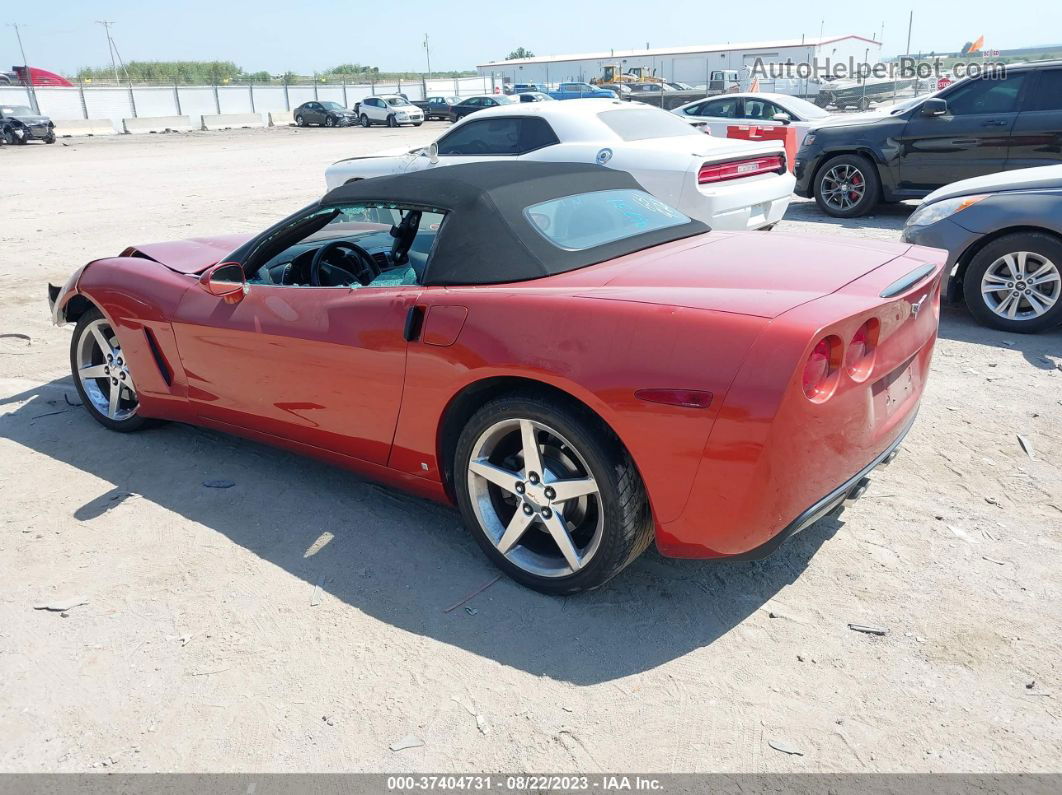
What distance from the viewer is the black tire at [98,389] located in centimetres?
475

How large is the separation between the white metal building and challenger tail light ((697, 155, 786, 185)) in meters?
62.1

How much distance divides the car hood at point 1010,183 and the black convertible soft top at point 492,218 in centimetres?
353

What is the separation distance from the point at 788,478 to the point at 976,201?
178 inches

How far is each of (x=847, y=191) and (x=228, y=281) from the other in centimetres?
888

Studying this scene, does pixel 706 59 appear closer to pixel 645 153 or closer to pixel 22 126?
pixel 22 126

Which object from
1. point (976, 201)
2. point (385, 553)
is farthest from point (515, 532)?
point (976, 201)

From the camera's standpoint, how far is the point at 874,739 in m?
2.41

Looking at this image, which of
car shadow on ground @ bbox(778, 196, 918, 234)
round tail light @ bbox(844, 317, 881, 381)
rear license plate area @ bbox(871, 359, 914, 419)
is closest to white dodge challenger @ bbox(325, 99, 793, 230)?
car shadow on ground @ bbox(778, 196, 918, 234)

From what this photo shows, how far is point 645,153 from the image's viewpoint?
7.75 m

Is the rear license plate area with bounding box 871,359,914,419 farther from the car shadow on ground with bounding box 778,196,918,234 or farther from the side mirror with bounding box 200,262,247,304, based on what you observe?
the car shadow on ground with bounding box 778,196,918,234

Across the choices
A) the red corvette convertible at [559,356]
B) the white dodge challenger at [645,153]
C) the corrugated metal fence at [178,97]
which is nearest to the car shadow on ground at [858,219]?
the white dodge challenger at [645,153]

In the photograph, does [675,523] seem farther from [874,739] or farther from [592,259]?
[592,259]

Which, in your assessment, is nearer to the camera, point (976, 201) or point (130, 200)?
point (976, 201)

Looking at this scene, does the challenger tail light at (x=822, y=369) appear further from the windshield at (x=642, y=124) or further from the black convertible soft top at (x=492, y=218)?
the windshield at (x=642, y=124)
